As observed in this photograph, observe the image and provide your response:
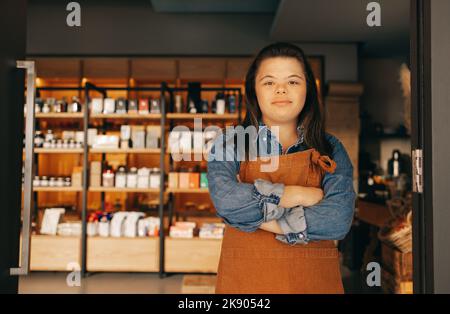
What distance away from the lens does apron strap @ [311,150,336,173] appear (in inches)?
52.1

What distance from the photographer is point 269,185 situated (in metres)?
1.34

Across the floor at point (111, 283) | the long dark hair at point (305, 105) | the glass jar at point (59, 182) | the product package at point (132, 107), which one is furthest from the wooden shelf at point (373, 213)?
the glass jar at point (59, 182)

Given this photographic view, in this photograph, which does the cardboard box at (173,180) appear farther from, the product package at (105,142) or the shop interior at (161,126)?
the product package at (105,142)

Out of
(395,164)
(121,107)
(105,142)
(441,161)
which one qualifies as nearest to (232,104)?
(121,107)

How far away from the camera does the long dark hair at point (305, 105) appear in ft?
4.62

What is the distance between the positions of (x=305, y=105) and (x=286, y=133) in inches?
4.8

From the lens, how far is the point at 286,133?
1495 millimetres

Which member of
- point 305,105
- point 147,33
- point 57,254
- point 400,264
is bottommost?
point 57,254

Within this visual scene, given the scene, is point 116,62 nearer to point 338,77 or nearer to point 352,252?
point 338,77

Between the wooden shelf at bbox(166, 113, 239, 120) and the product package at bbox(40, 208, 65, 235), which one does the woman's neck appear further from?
the product package at bbox(40, 208, 65, 235)

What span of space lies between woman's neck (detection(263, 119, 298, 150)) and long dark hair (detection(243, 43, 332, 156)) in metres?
0.03

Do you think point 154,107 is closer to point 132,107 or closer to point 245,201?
point 132,107

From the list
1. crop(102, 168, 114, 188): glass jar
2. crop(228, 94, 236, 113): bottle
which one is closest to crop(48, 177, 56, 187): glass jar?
crop(102, 168, 114, 188): glass jar

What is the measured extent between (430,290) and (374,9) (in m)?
3.75
